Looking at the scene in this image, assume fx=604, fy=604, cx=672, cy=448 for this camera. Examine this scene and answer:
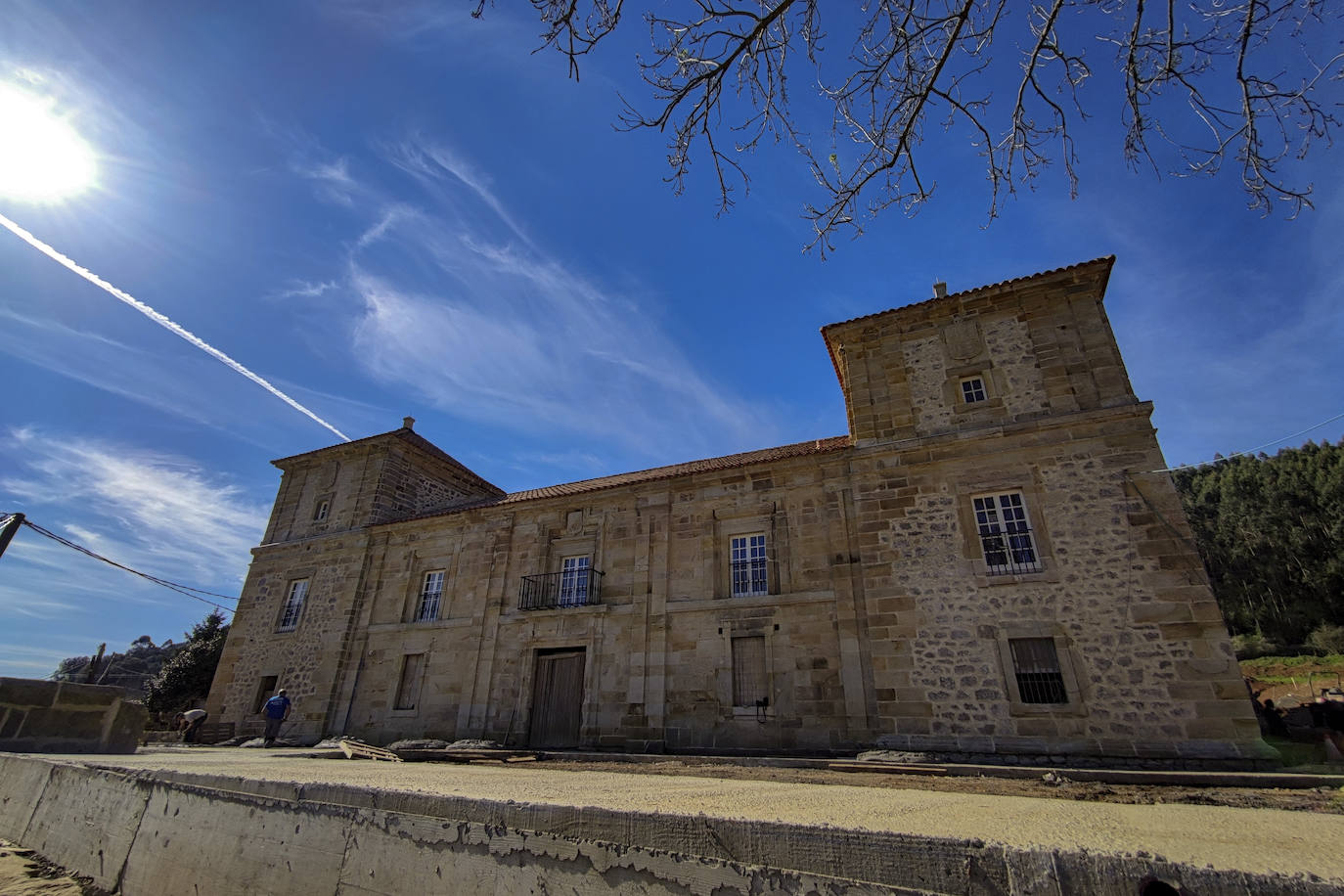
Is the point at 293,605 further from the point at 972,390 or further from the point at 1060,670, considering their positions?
the point at 1060,670

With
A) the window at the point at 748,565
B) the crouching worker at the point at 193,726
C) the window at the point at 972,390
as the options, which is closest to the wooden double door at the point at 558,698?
the window at the point at 748,565

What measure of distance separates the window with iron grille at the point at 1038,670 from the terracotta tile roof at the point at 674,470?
17.0ft

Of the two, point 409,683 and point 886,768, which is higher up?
point 409,683

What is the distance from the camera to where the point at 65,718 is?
22.1ft

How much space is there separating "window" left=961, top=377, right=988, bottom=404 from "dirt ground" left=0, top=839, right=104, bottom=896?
1435 centimetres

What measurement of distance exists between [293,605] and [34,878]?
688 inches

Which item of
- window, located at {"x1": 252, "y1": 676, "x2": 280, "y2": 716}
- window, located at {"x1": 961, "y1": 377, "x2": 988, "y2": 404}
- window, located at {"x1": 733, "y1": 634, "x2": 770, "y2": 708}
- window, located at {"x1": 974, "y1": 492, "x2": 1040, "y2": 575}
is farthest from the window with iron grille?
window, located at {"x1": 252, "y1": 676, "x2": 280, "y2": 716}

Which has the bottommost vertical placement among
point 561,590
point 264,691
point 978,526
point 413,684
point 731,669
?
point 264,691

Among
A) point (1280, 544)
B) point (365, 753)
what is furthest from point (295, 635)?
point (1280, 544)

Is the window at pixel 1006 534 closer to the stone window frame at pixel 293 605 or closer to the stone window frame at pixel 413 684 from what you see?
the stone window frame at pixel 413 684

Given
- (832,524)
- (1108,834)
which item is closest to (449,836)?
(1108,834)

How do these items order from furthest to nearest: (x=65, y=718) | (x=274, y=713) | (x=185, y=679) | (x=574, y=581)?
(x=185, y=679) → (x=574, y=581) → (x=274, y=713) → (x=65, y=718)

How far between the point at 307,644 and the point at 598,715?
10376 mm

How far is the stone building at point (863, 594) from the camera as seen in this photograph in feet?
34.2
